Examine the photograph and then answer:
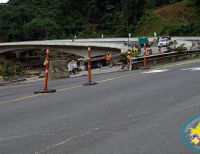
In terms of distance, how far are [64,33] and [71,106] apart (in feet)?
414

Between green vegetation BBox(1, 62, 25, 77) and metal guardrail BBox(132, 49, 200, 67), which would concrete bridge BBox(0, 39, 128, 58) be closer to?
green vegetation BBox(1, 62, 25, 77)

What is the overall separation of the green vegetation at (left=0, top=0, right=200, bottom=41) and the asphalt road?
267 feet

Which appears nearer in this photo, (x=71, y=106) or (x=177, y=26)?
(x=71, y=106)

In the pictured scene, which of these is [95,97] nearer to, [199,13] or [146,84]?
[146,84]

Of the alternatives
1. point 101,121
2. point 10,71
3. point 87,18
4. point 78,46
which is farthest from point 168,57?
point 87,18

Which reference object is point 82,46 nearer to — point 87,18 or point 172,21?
point 172,21

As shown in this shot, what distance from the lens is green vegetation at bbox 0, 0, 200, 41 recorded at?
102094 mm

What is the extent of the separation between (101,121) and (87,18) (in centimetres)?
13674

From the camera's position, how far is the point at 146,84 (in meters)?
16.0

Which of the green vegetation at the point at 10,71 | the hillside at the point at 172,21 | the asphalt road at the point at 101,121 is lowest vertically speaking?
the green vegetation at the point at 10,71

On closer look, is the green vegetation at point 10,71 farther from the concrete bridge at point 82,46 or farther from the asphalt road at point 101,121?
the asphalt road at point 101,121

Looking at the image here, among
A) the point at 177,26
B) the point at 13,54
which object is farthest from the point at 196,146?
the point at 13,54

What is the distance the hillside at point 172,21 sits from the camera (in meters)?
86.9

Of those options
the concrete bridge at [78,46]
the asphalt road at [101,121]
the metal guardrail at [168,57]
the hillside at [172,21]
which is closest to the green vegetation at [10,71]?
the concrete bridge at [78,46]
